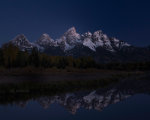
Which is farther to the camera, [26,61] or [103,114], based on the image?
[26,61]

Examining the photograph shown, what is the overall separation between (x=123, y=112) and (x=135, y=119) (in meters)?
2.85

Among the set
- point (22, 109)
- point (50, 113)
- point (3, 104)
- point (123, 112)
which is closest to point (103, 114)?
point (123, 112)

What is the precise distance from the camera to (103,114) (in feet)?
63.6

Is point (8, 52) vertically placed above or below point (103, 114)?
above

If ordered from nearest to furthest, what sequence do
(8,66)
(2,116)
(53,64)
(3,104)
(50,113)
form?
(2,116), (50,113), (3,104), (8,66), (53,64)

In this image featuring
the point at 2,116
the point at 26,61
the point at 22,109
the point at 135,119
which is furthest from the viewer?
the point at 26,61

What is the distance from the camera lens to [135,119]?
56.5ft

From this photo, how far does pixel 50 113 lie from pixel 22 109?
131 inches

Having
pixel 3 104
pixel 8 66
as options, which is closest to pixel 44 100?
pixel 3 104

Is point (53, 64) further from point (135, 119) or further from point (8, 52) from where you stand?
point (135, 119)

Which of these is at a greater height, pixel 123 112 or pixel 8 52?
pixel 8 52

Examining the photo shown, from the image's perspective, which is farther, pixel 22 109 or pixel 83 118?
pixel 22 109

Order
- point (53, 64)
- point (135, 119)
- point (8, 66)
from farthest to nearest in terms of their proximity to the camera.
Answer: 1. point (53, 64)
2. point (8, 66)
3. point (135, 119)

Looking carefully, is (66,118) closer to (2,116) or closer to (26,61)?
(2,116)
